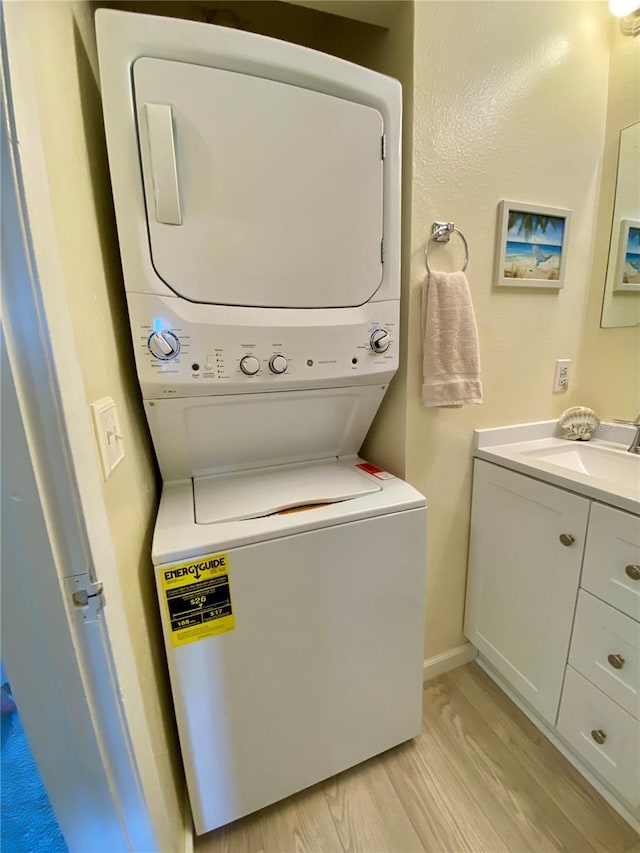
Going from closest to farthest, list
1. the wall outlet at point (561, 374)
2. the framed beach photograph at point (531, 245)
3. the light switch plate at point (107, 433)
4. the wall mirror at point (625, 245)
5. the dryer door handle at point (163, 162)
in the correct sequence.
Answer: the light switch plate at point (107, 433)
the dryer door handle at point (163, 162)
the framed beach photograph at point (531, 245)
the wall mirror at point (625, 245)
the wall outlet at point (561, 374)

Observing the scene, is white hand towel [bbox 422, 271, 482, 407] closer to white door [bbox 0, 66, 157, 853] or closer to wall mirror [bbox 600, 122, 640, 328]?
wall mirror [bbox 600, 122, 640, 328]

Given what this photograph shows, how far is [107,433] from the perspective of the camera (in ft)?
2.20

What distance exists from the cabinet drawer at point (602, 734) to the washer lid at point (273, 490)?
2.95 feet

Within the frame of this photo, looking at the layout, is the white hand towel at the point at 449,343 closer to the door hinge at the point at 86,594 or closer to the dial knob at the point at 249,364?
the dial knob at the point at 249,364

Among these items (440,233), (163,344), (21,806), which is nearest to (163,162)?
(163,344)

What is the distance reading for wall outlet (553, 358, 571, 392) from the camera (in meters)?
1.49

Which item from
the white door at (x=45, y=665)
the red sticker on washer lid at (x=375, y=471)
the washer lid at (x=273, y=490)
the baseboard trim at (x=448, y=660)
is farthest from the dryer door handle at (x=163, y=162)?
the baseboard trim at (x=448, y=660)

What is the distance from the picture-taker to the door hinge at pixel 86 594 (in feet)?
1.66

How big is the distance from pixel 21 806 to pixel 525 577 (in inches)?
69.7

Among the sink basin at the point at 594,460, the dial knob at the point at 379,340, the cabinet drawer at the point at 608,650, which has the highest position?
the dial knob at the point at 379,340

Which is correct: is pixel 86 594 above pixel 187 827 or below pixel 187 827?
above

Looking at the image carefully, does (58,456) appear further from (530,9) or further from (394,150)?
(530,9)

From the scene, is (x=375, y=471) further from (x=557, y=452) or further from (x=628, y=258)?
(x=628, y=258)

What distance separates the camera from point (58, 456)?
464mm
